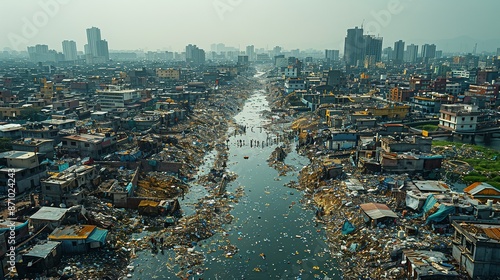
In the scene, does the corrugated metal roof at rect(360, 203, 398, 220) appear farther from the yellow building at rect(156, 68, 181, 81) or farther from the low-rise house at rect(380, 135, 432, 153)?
the yellow building at rect(156, 68, 181, 81)

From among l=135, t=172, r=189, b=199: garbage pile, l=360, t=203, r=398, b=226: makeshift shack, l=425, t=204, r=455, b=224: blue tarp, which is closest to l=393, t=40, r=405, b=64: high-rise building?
l=135, t=172, r=189, b=199: garbage pile

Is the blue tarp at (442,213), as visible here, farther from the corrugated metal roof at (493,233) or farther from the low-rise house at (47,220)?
the low-rise house at (47,220)

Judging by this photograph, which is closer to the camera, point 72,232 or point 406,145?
point 72,232

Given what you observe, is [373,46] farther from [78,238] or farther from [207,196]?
[78,238]

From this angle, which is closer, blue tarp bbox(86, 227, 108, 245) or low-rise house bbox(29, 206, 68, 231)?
blue tarp bbox(86, 227, 108, 245)

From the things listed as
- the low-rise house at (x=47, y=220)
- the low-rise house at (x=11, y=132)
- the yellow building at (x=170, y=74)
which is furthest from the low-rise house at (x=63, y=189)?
the yellow building at (x=170, y=74)

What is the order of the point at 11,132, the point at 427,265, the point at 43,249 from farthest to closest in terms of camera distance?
1. the point at 11,132
2. the point at 43,249
3. the point at 427,265

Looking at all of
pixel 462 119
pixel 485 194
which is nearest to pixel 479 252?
pixel 485 194
